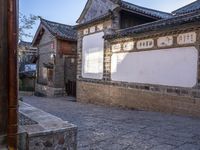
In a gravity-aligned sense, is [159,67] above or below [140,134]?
above

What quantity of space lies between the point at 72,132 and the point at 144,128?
118 inches

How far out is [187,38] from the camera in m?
7.31

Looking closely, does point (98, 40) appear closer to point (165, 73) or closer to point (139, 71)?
point (139, 71)

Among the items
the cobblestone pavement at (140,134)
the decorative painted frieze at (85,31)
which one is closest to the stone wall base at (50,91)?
the decorative painted frieze at (85,31)

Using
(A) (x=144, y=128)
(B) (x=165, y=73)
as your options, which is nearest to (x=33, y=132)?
(A) (x=144, y=128)

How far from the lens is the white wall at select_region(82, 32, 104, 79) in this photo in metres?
11.8

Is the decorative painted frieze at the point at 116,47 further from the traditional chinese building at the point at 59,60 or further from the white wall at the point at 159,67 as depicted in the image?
the traditional chinese building at the point at 59,60

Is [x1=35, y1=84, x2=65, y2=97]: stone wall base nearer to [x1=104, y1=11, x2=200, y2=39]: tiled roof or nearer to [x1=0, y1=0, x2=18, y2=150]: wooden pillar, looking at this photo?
Result: [x1=104, y1=11, x2=200, y2=39]: tiled roof

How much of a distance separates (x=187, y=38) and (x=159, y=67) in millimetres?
1476

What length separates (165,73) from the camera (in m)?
8.11

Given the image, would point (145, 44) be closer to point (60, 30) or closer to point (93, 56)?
point (93, 56)

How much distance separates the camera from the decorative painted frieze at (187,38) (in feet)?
23.4

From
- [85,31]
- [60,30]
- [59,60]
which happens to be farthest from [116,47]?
[60,30]

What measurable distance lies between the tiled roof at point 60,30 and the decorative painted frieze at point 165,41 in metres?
10.0
